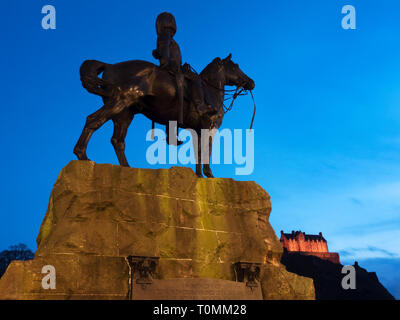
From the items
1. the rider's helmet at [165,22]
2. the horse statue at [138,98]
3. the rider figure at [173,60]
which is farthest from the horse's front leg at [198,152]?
the rider's helmet at [165,22]

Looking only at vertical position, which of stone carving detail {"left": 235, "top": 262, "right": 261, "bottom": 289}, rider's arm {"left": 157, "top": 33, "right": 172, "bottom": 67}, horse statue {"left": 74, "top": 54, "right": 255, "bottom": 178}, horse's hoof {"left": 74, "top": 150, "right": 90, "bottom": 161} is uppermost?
rider's arm {"left": 157, "top": 33, "right": 172, "bottom": 67}

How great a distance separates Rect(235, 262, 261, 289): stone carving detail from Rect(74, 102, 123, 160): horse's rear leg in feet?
11.6

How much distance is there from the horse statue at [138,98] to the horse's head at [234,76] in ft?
1.42

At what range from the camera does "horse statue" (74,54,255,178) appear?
9149 millimetres

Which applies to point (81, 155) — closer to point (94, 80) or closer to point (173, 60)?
point (94, 80)

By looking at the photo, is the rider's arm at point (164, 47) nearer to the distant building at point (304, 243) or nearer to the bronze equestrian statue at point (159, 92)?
the bronze equestrian statue at point (159, 92)

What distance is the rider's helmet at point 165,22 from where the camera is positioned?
1061 cm

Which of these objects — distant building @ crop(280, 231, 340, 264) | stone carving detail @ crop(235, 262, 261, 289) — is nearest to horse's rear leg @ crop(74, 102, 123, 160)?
stone carving detail @ crop(235, 262, 261, 289)

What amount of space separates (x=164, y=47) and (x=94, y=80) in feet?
6.09

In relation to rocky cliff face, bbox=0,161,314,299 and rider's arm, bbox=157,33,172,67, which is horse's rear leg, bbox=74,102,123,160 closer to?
rocky cliff face, bbox=0,161,314,299

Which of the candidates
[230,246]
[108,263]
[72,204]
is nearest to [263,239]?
[230,246]

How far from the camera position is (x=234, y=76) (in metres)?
11.5
